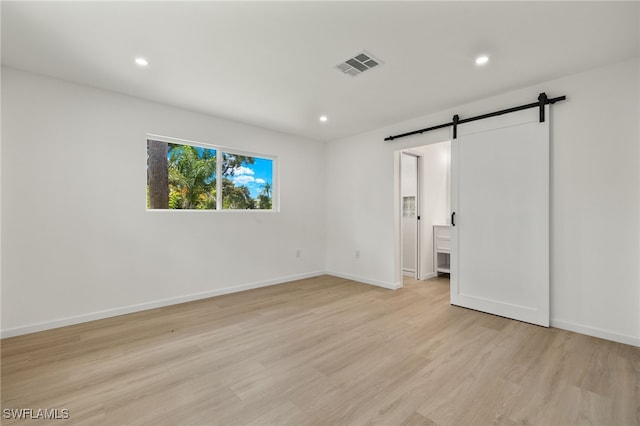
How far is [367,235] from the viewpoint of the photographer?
15.9 ft

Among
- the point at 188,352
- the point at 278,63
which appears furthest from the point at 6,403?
the point at 278,63

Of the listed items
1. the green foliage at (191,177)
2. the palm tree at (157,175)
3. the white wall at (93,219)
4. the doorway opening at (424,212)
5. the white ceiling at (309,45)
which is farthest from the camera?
the doorway opening at (424,212)

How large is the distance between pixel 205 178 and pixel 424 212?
12.4 feet

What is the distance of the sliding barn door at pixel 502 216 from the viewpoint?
117 inches

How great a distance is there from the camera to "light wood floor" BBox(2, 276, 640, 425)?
1677mm

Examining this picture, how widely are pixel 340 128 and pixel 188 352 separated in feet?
12.4

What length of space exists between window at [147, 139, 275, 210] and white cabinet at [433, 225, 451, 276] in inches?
124

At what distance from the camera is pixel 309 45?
2338 millimetres

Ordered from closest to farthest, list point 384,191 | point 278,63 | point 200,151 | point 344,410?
point 344,410, point 278,63, point 200,151, point 384,191

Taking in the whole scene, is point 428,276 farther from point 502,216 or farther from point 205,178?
point 205,178

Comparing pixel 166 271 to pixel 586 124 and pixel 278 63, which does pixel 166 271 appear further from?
pixel 586 124

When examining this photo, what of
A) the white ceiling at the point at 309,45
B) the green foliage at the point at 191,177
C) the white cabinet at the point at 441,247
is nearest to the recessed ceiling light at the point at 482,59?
the white ceiling at the point at 309,45

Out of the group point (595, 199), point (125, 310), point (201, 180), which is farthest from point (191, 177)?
point (595, 199)

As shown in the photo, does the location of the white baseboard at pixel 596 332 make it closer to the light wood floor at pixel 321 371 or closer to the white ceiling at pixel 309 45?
the light wood floor at pixel 321 371
